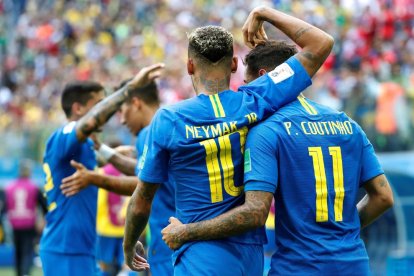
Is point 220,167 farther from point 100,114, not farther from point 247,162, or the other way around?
point 100,114

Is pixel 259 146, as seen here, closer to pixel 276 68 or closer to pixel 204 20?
pixel 276 68

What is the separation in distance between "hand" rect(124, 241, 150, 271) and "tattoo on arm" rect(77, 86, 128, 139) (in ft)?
6.27

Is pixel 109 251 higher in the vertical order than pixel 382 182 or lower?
lower

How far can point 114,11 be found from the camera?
28422mm

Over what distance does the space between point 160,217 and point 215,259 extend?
8.24 ft

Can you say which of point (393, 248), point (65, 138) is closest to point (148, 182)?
point (65, 138)

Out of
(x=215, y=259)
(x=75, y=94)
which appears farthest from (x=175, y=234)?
(x=75, y=94)

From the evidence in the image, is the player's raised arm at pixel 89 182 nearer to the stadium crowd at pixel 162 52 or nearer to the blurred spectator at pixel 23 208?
the stadium crowd at pixel 162 52

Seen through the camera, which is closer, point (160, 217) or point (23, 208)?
point (160, 217)

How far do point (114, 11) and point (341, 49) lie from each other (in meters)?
11.1

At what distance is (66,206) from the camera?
7.57 metres

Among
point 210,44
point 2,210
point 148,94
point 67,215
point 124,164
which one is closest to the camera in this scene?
point 210,44

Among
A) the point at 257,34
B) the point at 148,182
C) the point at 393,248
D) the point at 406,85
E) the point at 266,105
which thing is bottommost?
the point at 393,248

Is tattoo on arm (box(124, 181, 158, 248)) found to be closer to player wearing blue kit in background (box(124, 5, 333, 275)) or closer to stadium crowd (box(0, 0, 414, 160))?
player wearing blue kit in background (box(124, 5, 333, 275))
